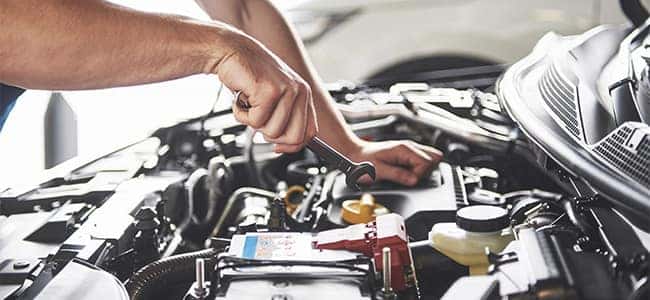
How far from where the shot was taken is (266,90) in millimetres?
1025

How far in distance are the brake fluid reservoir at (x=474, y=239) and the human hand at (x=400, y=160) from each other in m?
0.35

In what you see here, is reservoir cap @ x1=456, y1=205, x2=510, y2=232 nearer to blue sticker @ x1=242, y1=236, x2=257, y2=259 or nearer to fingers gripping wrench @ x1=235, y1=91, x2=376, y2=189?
fingers gripping wrench @ x1=235, y1=91, x2=376, y2=189

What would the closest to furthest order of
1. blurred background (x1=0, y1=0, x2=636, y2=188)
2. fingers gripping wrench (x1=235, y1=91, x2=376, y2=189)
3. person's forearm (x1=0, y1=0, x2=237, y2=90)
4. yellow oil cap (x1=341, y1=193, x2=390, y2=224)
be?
person's forearm (x1=0, y1=0, x2=237, y2=90) → fingers gripping wrench (x1=235, y1=91, x2=376, y2=189) → yellow oil cap (x1=341, y1=193, x2=390, y2=224) → blurred background (x1=0, y1=0, x2=636, y2=188)

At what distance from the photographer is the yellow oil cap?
51.1 inches

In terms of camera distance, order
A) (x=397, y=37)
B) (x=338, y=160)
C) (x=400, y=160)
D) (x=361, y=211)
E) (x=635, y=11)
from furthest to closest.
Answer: (x=397, y=37) → (x=635, y=11) → (x=400, y=160) → (x=361, y=211) → (x=338, y=160)

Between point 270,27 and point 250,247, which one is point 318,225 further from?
point 270,27

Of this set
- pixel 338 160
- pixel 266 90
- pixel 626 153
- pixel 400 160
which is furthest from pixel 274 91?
pixel 400 160

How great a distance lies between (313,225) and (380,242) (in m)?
0.31

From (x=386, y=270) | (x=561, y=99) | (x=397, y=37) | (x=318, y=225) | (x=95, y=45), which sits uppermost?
(x=95, y=45)

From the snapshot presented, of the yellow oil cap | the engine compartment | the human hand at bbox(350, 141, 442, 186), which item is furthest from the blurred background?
the yellow oil cap

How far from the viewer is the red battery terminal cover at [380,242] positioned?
105 cm

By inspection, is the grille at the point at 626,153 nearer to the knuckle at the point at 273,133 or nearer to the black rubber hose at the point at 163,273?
the knuckle at the point at 273,133

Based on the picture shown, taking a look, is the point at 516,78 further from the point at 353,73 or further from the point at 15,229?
the point at 353,73

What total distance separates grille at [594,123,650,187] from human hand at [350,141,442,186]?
48 cm
